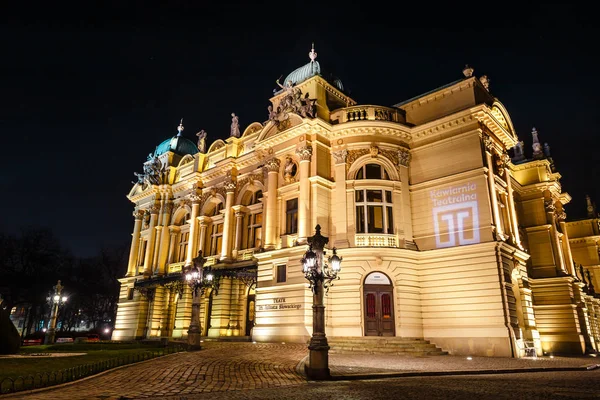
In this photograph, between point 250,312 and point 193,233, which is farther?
point 193,233

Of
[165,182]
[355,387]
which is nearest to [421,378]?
[355,387]

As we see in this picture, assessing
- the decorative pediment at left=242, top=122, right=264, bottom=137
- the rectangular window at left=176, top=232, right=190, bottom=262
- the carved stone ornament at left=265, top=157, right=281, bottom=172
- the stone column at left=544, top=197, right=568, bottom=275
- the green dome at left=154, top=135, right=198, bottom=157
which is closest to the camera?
the carved stone ornament at left=265, top=157, right=281, bottom=172

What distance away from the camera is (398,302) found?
77.2ft

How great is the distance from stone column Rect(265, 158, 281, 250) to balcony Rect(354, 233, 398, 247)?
560cm

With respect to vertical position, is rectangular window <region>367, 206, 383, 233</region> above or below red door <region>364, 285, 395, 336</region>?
above

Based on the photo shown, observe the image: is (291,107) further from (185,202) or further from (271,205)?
(185,202)

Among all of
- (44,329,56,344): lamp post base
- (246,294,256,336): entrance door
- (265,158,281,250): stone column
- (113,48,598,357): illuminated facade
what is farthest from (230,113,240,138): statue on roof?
(44,329,56,344): lamp post base

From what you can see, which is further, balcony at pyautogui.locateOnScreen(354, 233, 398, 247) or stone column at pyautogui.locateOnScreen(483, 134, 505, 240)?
balcony at pyautogui.locateOnScreen(354, 233, 398, 247)

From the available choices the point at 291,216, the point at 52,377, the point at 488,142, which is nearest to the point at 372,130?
the point at 488,142

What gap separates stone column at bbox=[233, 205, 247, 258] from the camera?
31.6 m

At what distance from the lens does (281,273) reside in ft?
84.9

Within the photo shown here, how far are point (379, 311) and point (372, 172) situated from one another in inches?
351

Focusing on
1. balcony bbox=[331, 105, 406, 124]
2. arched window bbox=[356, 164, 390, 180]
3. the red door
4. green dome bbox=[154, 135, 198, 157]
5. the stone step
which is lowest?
the stone step

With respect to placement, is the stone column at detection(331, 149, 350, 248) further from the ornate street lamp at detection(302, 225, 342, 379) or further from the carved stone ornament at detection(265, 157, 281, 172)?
the ornate street lamp at detection(302, 225, 342, 379)
